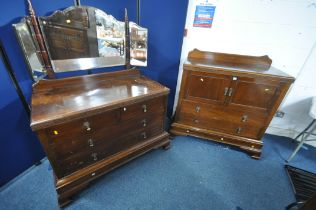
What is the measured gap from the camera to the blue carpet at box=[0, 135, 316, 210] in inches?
55.8

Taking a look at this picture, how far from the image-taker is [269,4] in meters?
1.76

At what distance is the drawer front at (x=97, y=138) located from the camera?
1.20 metres

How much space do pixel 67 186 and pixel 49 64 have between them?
1032 mm

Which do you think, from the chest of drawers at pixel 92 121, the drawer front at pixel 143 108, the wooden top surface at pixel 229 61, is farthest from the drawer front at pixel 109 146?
the wooden top surface at pixel 229 61

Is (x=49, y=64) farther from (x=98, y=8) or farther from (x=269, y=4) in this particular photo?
(x=269, y=4)

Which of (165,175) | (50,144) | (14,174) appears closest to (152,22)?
(50,144)

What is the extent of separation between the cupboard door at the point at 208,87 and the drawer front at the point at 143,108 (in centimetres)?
42

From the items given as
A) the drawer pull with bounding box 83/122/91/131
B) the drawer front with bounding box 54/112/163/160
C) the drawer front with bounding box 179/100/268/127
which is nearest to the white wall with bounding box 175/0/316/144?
the drawer front with bounding box 179/100/268/127

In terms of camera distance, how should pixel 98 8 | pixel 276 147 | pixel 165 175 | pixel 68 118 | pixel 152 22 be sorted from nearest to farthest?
pixel 68 118, pixel 98 8, pixel 165 175, pixel 152 22, pixel 276 147

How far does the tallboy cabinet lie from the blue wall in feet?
1.25

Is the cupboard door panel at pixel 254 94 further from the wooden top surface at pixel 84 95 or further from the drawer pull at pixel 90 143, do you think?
the drawer pull at pixel 90 143

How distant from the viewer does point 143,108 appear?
1.53 m

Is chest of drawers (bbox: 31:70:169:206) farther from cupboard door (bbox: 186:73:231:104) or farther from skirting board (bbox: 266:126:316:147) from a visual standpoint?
skirting board (bbox: 266:126:316:147)

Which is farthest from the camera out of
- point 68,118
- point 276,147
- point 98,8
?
point 276,147
